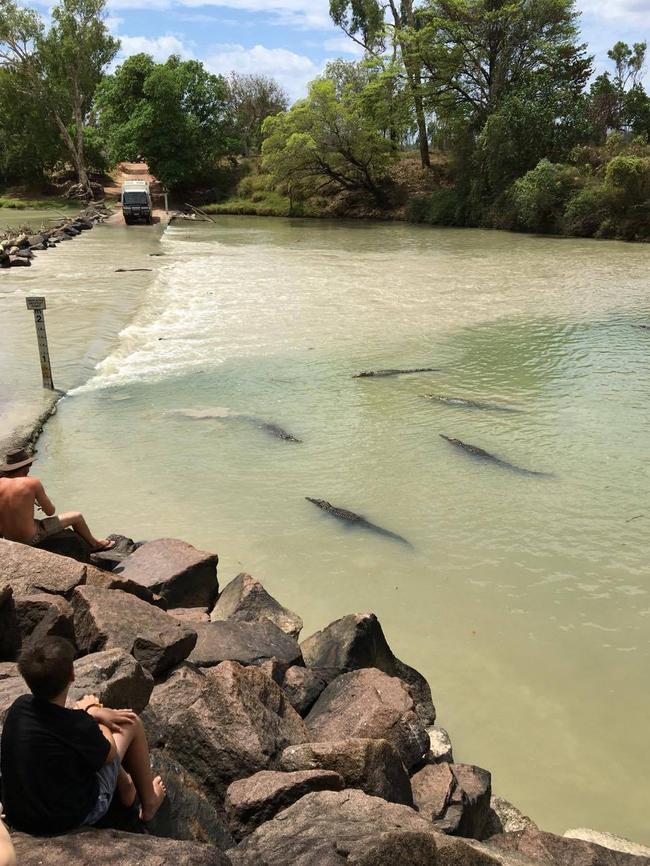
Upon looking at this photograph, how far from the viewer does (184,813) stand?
3.48 m

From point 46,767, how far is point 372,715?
2.10m

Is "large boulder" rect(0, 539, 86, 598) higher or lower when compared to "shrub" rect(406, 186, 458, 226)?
lower

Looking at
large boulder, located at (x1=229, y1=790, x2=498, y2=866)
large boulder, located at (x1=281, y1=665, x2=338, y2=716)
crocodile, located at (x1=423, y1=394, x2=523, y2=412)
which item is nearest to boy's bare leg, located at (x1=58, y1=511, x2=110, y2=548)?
large boulder, located at (x1=281, y1=665, x2=338, y2=716)

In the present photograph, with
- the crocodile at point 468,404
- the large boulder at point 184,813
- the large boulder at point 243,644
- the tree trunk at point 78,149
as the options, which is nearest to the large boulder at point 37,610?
the large boulder at point 243,644

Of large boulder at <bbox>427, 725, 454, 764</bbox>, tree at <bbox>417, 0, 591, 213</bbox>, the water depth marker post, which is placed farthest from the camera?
tree at <bbox>417, 0, 591, 213</bbox>

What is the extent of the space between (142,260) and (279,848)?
26035mm

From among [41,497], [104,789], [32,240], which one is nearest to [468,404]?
[41,497]

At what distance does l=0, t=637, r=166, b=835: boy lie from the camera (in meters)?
2.93

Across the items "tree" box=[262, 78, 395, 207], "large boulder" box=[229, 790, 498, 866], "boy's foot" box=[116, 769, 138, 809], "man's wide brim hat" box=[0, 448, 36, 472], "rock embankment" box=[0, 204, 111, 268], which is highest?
"tree" box=[262, 78, 395, 207]

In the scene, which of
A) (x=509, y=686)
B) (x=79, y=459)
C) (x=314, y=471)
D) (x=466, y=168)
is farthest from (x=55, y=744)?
(x=466, y=168)

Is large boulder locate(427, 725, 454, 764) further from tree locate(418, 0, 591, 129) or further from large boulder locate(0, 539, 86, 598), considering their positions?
tree locate(418, 0, 591, 129)

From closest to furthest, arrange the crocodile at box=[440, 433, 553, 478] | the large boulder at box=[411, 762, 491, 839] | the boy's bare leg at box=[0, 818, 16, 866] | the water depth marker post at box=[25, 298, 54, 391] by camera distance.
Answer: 1. the boy's bare leg at box=[0, 818, 16, 866]
2. the large boulder at box=[411, 762, 491, 839]
3. the crocodile at box=[440, 433, 553, 478]
4. the water depth marker post at box=[25, 298, 54, 391]

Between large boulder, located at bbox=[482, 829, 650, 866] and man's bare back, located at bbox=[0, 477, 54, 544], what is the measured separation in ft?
14.2

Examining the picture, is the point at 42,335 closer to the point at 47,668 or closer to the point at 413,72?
the point at 47,668
